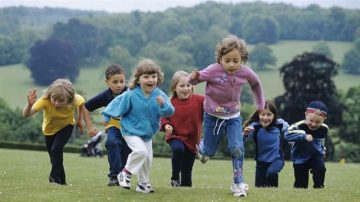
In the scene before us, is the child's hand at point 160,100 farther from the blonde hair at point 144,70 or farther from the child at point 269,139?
the child at point 269,139

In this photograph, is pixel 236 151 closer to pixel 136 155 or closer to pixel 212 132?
pixel 212 132

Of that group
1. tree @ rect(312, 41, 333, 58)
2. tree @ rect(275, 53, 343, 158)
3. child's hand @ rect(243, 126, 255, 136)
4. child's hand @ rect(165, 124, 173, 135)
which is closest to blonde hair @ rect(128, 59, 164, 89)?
child's hand @ rect(165, 124, 173, 135)

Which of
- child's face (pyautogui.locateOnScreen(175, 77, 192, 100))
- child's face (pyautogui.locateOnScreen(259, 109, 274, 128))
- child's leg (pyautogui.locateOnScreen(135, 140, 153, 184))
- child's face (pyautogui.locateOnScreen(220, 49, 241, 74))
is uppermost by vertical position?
child's face (pyautogui.locateOnScreen(220, 49, 241, 74))

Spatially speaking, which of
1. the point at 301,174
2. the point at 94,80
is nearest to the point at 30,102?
the point at 301,174

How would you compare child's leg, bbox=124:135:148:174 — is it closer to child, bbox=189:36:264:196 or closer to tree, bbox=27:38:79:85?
child, bbox=189:36:264:196

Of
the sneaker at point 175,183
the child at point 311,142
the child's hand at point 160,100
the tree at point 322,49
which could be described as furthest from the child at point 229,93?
the tree at point 322,49

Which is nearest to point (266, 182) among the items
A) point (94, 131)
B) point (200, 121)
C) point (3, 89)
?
point (200, 121)

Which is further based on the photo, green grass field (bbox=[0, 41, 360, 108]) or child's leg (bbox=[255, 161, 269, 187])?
green grass field (bbox=[0, 41, 360, 108])

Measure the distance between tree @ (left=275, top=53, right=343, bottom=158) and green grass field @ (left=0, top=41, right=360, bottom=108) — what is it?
139ft

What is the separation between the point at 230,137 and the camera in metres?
11.0

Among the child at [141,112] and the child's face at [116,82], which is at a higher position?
the child's face at [116,82]

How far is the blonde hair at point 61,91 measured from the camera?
41.7 ft

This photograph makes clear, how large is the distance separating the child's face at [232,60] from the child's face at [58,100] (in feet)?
11.9

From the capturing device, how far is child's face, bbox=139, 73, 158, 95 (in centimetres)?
1105
